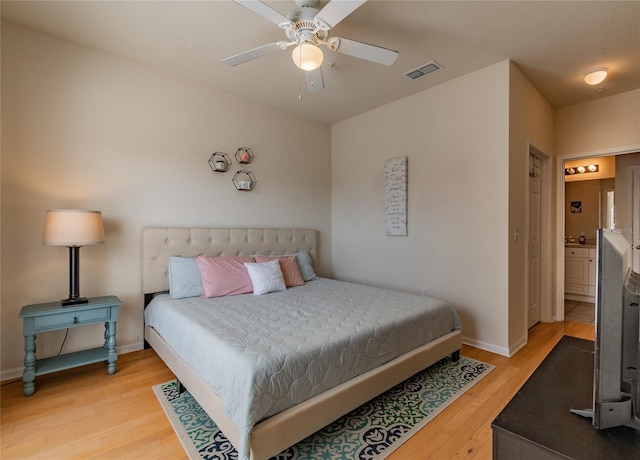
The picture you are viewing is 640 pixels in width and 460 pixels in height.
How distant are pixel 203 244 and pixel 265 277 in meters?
0.83

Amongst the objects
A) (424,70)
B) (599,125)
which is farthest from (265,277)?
(599,125)

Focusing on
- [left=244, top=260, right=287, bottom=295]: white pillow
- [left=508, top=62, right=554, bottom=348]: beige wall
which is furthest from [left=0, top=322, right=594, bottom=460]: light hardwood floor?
[left=244, top=260, right=287, bottom=295]: white pillow

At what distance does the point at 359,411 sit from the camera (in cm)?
204

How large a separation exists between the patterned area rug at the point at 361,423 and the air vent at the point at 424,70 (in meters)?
2.87

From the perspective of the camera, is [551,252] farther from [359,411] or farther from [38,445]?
[38,445]

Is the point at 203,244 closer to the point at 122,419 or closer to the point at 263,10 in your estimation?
the point at 122,419

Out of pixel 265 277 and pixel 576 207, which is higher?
pixel 576 207

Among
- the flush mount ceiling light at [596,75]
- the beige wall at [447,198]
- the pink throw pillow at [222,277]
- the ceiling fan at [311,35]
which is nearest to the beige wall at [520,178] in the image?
the beige wall at [447,198]

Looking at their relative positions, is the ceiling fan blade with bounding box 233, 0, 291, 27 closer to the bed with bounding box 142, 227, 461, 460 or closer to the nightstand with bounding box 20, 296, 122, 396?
the bed with bounding box 142, 227, 461, 460

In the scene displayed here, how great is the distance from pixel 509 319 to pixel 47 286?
418 centimetres

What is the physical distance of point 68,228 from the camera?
7.59 feet

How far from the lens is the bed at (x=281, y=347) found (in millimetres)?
1477

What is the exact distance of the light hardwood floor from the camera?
5.50 feet

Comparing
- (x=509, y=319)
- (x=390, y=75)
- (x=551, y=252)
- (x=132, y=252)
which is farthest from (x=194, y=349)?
(x=551, y=252)
